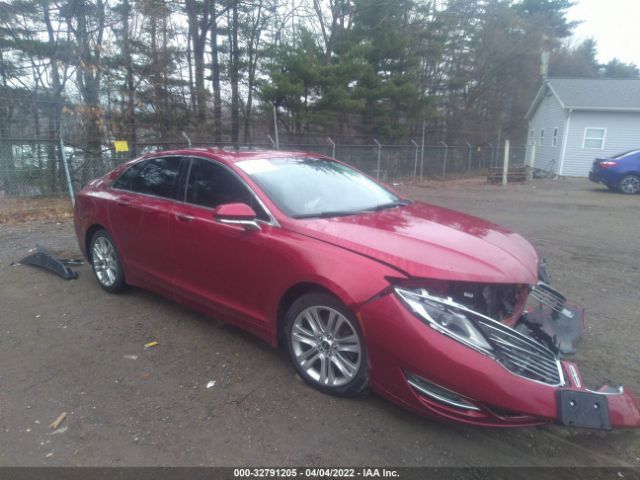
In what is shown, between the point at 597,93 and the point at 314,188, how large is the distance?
25672 mm

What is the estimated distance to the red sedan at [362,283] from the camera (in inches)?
96.8

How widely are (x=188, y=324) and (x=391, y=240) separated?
222 cm

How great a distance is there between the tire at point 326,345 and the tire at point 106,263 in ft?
8.23

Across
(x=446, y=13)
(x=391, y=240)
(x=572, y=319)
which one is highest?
(x=446, y=13)

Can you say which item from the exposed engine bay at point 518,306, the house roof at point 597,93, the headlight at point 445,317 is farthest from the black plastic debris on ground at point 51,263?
the house roof at point 597,93

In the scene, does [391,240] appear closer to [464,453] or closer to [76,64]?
[464,453]

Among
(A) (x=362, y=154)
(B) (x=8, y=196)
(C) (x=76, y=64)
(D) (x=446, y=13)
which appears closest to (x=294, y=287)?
(B) (x=8, y=196)

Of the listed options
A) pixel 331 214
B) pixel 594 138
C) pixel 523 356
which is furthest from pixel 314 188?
pixel 594 138

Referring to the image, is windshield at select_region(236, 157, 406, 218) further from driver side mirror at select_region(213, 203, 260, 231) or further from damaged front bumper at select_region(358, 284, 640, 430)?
damaged front bumper at select_region(358, 284, 640, 430)

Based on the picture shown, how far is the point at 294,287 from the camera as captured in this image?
3127 millimetres

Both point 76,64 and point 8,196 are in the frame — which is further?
point 76,64

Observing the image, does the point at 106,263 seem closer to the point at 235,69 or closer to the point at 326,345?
the point at 326,345

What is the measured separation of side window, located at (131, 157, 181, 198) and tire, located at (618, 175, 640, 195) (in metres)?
16.7

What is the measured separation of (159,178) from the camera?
4414 mm
